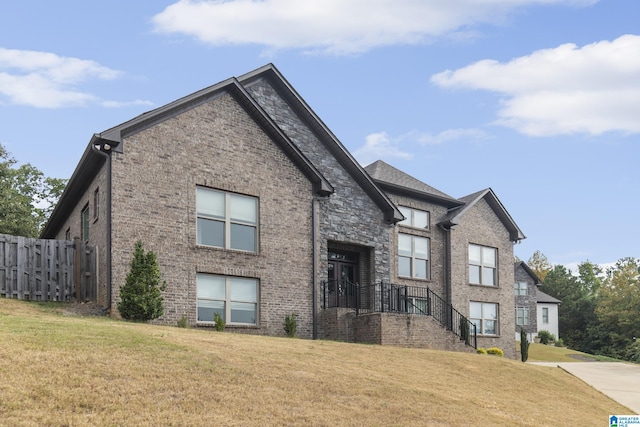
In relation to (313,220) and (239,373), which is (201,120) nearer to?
(313,220)

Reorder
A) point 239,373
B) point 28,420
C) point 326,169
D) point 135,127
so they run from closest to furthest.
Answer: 1. point 28,420
2. point 239,373
3. point 135,127
4. point 326,169

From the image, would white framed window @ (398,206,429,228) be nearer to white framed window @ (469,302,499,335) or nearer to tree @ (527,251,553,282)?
white framed window @ (469,302,499,335)

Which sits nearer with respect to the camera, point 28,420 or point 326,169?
point 28,420

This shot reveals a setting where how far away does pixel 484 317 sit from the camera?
34969 millimetres

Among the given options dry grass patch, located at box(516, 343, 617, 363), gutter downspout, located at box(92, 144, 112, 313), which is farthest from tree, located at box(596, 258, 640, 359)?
gutter downspout, located at box(92, 144, 112, 313)

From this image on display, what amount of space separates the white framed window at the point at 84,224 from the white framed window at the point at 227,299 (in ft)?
16.4

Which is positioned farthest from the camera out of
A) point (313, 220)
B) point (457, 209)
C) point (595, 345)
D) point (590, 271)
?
point (590, 271)

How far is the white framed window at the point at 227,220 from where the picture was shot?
2242 cm

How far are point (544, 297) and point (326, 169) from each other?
45.6 m

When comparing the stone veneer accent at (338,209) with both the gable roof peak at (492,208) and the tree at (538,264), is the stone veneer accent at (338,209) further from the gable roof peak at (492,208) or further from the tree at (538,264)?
the tree at (538,264)

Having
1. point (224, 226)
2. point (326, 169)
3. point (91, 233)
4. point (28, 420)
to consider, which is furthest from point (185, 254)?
point (28, 420)

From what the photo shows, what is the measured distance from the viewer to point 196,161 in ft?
73.0

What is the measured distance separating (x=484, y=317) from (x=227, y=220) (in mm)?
17050

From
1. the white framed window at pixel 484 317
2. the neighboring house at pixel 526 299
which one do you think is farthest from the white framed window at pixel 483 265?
the neighboring house at pixel 526 299
